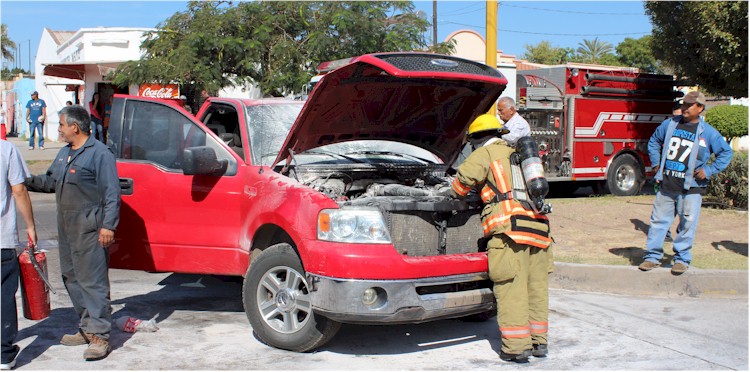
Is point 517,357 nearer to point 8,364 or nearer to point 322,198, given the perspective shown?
point 322,198

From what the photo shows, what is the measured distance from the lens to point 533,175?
514cm

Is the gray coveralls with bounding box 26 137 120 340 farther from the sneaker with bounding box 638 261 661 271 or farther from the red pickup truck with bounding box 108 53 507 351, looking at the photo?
the sneaker with bounding box 638 261 661 271

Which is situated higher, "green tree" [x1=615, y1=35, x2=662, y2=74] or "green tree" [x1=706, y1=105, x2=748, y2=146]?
"green tree" [x1=615, y1=35, x2=662, y2=74]

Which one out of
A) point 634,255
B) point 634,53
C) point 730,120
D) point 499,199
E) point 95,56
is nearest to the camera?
point 499,199

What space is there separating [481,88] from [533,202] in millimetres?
1386

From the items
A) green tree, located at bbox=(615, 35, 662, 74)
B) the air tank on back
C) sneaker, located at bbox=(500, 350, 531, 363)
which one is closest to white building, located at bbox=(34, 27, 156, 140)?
the air tank on back

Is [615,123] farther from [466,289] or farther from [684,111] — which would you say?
[466,289]

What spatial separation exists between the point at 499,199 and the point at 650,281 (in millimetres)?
3157

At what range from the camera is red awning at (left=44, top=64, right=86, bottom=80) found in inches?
907

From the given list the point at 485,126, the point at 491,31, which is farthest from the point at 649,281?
the point at 491,31

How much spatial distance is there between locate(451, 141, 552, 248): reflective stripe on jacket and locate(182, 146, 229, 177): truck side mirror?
1870 millimetres

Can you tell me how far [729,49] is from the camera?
12.2 m

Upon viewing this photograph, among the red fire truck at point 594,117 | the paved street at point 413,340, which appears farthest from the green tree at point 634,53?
the paved street at point 413,340

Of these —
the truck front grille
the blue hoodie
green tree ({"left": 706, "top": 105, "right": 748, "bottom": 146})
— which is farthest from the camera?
green tree ({"left": 706, "top": 105, "right": 748, "bottom": 146})
